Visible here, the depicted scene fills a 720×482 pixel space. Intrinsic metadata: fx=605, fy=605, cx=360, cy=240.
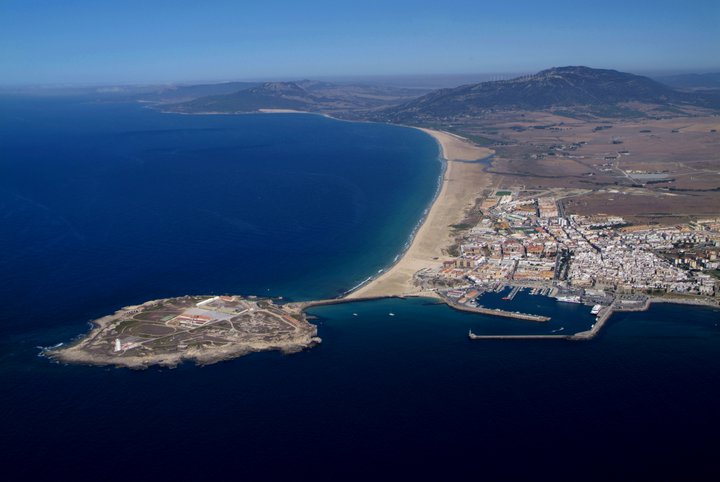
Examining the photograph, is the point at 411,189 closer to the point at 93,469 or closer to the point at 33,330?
the point at 33,330

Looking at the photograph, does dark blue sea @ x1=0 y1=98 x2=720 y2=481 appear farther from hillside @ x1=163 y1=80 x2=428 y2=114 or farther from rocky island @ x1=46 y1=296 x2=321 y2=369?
hillside @ x1=163 y1=80 x2=428 y2=114

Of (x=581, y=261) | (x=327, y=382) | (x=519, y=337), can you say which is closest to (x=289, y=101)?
(x=581, y=261)

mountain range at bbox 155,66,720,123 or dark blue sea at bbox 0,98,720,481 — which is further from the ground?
mountain range at bbox 155,66,720,123

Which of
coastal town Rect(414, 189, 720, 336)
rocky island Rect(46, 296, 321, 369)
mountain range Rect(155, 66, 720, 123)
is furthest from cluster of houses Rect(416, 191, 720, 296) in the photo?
mountain range Rect(155, 66, 720, 123)

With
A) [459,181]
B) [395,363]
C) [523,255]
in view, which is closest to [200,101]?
[459,181]

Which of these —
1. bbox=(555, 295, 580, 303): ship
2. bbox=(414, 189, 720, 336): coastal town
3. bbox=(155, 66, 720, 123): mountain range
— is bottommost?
bbox=(555, 295, 580, 303): ship

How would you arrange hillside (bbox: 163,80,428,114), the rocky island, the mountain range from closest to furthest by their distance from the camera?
the rocky island < the mountain range < hillside (bbox: 163,80,428,114)

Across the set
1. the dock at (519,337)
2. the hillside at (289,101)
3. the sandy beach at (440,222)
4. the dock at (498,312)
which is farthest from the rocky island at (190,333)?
the hillside at (289,101)
